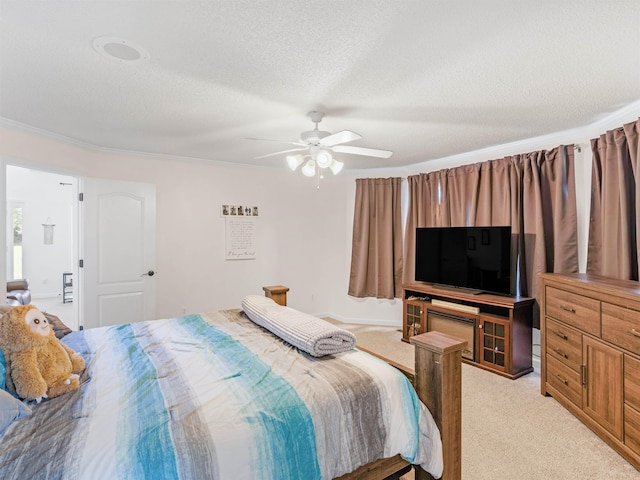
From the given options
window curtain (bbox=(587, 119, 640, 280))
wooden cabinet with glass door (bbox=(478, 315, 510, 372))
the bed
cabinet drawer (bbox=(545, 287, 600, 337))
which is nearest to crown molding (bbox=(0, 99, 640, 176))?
window curtain (bbox=(587, 119, 640, 280))

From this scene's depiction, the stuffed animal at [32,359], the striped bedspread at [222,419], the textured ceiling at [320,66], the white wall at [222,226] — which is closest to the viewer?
the striped bedspread at [222,419]

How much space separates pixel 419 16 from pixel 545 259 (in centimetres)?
287

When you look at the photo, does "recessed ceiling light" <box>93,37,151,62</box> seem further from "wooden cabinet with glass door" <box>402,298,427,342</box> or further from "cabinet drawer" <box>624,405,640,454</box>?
"wooden cabinet with glass door" <box>402,298,427,342</box>

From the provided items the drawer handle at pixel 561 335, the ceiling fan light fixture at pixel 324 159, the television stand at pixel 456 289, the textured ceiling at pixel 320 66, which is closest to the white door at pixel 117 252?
the textured ceiling at pixel 320 66

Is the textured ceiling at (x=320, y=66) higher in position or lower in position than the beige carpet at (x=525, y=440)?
higher

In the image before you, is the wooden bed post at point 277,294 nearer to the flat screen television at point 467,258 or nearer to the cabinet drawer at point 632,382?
the flat screen television at point 467,258

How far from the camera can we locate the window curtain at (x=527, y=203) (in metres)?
3.15

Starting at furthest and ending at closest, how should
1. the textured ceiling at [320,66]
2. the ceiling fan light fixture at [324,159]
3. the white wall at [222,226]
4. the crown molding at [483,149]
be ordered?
the white wall at [222,226] → the crown molding at [483,149] → the ceiling fan light fixture at [324,159] → the textured ceiling at [320,66]

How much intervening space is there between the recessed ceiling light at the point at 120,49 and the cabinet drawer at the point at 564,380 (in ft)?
11.8

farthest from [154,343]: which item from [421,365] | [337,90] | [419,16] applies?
[419,16]

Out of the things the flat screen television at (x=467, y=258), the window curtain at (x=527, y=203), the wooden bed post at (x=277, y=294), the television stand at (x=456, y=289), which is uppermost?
the window curtain at (x=527, y=203)

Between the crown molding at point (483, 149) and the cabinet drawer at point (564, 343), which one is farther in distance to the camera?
the crown molding at point (483, 149)

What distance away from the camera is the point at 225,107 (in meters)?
2.51

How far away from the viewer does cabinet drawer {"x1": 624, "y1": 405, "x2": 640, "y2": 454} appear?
1885 mm
